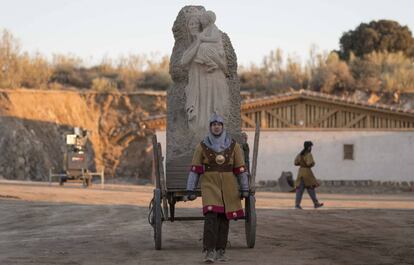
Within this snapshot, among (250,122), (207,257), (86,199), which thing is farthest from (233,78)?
(250,122)

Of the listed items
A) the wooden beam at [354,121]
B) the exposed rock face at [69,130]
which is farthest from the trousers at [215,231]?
the exposed rock face at [69,130]

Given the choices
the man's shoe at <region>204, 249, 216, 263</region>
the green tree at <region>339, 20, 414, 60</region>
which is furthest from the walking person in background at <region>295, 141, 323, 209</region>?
the green tree at <region>339, 20, 414, 60</region>

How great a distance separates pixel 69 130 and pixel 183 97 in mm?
46769

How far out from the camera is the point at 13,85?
60656 millimetres

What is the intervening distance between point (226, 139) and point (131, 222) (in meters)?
5.99

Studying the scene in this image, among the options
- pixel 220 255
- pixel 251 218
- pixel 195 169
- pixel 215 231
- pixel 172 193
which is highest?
pixel 195 169

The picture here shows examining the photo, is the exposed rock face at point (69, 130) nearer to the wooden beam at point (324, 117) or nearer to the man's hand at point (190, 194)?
the wooden beam at point (324, 117)

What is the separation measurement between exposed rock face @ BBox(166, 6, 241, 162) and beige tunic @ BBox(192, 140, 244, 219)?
245 centimetres

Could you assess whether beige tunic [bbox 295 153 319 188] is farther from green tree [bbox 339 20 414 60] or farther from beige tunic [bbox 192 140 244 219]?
green tree [bbox 339 20 414 60]

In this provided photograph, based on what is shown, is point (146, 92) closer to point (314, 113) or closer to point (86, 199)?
point (314, 113)

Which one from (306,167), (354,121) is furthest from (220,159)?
(354,121)

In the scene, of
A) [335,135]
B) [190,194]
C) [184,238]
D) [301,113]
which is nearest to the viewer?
[190,194]

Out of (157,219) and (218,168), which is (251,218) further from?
(157,219)

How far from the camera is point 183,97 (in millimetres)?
14047
